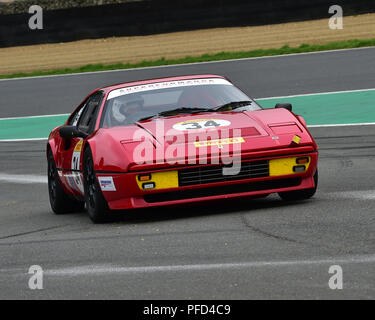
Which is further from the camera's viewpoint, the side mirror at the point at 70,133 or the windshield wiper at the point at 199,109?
the side mirror at the point at 70,133

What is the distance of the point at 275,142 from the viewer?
305 inches

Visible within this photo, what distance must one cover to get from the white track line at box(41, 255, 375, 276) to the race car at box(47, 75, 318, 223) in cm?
172

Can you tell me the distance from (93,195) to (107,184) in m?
0.36

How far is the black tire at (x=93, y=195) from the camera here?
7848mm

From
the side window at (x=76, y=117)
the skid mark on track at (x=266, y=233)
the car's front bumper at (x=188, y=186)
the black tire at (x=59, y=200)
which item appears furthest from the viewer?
the side window at (x=76, y=117)

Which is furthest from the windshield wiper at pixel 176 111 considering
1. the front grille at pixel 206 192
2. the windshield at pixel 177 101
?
the front grille at pixel 206 192

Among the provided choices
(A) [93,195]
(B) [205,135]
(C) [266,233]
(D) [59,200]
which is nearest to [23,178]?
(D) [59,200]

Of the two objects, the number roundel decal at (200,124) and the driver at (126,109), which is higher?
the driver at (126,109)

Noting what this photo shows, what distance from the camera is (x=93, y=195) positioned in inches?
315

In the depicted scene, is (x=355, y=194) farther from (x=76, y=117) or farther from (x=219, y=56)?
(x=219, y=56)

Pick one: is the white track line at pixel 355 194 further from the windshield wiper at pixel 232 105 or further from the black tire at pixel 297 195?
the windshield wiper at pixel 232 105

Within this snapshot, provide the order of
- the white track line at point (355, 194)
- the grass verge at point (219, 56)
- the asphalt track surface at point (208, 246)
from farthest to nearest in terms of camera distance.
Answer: the grass verge at point (219, 56), the white track line at point (355, 194), the asphalt track surface at point (208, 246)

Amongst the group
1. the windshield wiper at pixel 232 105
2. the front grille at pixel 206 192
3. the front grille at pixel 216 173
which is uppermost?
the windshield wiper at pixel 232 105
